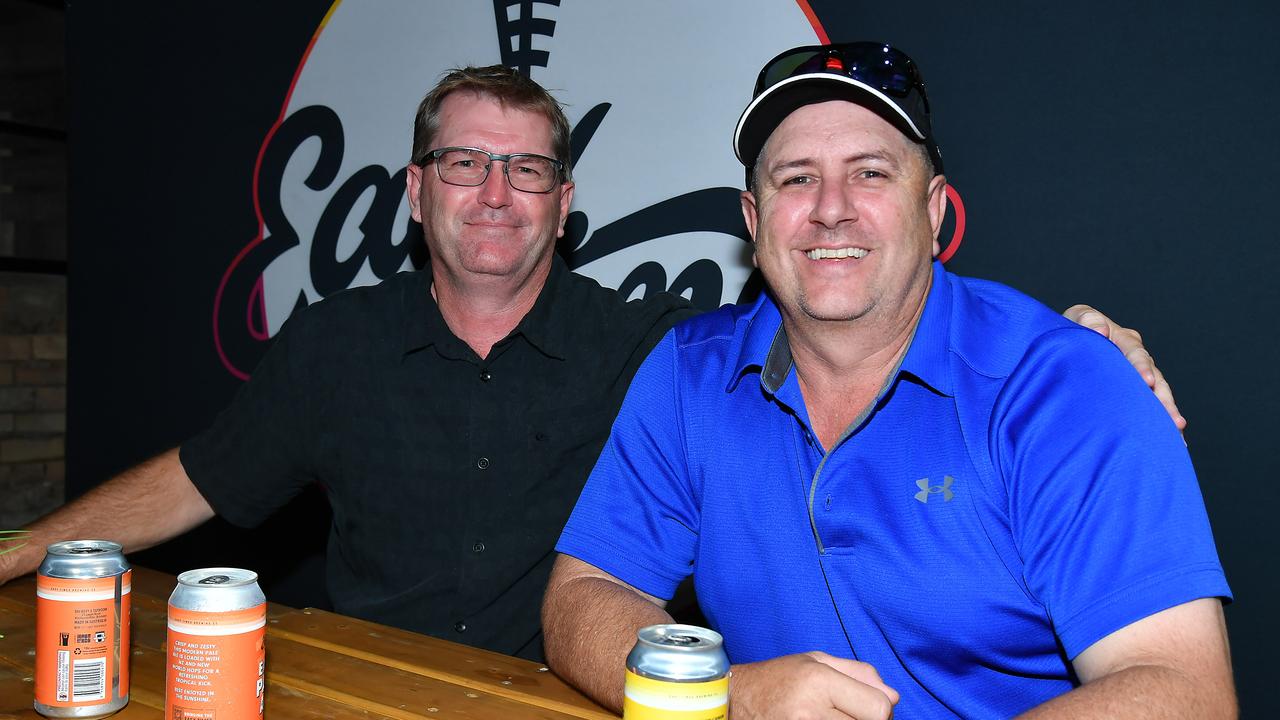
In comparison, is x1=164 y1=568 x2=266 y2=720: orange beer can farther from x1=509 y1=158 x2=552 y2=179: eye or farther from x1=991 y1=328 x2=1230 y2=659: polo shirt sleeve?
x1=509 y1=158 x2=552 y2=179: eye

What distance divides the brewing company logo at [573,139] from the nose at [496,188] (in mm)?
543

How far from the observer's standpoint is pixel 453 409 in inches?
76.0

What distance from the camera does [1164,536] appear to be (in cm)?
110

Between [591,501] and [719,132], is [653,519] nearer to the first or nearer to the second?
[591,501]

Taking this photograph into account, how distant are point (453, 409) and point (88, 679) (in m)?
0.90

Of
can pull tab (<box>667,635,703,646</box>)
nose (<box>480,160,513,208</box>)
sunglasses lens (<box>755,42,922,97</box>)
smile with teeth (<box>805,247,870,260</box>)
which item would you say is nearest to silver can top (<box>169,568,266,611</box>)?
can pull tab (<box>667,635,703,646</box>)

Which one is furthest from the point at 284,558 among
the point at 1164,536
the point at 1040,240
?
the point at 1164,536

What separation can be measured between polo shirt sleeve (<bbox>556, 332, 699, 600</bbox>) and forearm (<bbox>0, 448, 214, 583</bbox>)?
87 centimetres

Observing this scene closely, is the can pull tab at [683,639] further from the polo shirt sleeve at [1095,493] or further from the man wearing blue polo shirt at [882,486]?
the polo shirt sleeve at [1095,493]

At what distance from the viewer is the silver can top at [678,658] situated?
2.68 feet

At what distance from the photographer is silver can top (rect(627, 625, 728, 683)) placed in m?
0.82

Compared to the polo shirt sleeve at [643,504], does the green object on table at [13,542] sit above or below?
below

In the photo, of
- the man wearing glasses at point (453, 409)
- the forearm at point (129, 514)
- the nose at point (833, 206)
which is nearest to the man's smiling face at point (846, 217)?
the nose at point (833, 206)

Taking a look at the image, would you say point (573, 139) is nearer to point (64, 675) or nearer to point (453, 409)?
point (453, 409)
